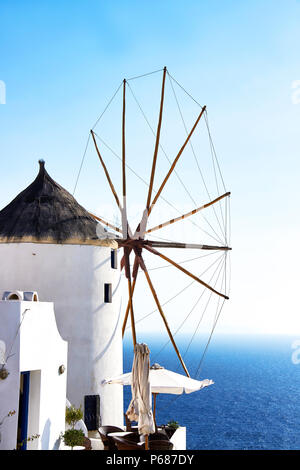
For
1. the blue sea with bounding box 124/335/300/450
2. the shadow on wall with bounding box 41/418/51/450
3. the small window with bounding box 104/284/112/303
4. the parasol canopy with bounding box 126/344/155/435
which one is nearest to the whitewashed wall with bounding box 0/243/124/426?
the small window with bounding box 104/284/112/303

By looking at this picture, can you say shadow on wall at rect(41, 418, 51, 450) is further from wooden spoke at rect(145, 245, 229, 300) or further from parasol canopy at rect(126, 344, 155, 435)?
wooden spoke at rect(145, 245, 229, 300)

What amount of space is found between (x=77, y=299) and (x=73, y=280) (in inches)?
30.4

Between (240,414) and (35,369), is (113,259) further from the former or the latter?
(240,414)

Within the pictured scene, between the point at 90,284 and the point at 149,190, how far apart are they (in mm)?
6178

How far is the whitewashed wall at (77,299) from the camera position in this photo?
61.3 ft

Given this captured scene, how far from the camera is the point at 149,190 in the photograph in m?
23.5

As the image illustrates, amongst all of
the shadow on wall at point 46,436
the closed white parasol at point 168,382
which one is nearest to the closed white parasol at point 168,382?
the closed white parasol at point 168,382

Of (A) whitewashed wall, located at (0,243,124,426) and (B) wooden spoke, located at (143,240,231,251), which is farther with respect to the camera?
(B) wooden spoke, located at (143,240,231,251)

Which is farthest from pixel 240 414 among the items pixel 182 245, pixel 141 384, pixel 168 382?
pixel 141 384

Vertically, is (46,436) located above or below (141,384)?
below

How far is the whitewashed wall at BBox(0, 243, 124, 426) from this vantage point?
18672mm

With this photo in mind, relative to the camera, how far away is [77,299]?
1919 centimetres

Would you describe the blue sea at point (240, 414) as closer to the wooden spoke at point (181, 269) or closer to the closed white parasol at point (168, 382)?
the wooden spoke at point (181, 269)

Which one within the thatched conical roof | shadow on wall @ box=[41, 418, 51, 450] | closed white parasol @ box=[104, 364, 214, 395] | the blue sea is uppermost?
the thatched conical roof
